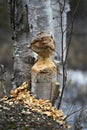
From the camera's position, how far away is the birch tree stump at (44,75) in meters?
4.70

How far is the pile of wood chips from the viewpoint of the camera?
4.36 metres

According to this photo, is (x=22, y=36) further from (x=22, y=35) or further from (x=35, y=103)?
(x=35, y=103)

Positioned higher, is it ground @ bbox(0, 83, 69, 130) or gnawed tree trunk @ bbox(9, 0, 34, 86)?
gnawed tree trunk @ bbox(9, 0, 34, 86)

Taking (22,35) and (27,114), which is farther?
(22,35)

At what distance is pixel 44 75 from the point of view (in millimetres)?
4727

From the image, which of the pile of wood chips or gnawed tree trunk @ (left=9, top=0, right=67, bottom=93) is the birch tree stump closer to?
the pile of wood chips

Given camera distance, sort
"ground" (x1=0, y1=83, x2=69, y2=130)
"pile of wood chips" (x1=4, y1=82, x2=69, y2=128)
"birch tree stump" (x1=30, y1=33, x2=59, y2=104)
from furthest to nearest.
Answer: "birch tree stump" (x1=30, y1=33, x2=59, y2=104), "pile of wood chips" (x1=4, y1=82, x2=69, y2=128), "ground" (x1=0, y1=83, x2=69, y2=130)

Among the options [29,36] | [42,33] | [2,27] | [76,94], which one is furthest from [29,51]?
[2,27]

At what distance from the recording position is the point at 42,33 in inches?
187

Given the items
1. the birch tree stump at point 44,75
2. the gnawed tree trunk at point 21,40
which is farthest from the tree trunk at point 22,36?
the birch tree stump at point 44,75

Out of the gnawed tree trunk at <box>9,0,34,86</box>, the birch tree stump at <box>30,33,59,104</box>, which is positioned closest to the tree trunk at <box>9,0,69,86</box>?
the gnawed tree trunk at <box>9,0,34,86</box>

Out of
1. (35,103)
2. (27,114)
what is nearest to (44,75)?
(35,103)

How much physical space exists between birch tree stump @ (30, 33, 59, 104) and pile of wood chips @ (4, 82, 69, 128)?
10 cm

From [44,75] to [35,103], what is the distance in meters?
0.31
